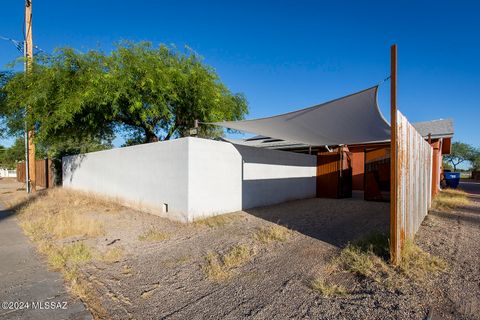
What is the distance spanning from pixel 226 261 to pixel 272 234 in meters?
1.48

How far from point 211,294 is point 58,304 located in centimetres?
143

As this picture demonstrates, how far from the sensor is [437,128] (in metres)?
12.9

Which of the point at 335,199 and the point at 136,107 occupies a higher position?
the point at 136,107

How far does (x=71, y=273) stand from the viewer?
3.11 m

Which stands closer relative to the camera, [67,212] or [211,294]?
[211,294]

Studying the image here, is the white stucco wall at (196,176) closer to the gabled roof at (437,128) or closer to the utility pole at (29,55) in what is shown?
the utility pole at (29,55)

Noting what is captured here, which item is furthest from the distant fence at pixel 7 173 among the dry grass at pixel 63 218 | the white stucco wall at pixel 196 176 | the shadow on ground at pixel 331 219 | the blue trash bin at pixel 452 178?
the blue trash bin at pixel 452 178

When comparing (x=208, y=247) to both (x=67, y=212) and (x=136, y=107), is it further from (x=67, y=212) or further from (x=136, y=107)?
(x=136, y=107)

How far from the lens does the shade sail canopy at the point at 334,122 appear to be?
428cm

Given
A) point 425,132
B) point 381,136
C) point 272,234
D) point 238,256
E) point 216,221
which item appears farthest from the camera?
point 425,132

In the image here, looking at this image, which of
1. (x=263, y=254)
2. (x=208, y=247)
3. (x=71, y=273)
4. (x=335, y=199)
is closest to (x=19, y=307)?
(x=71, y=273)

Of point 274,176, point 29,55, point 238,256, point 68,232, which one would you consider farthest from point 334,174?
point 29,55

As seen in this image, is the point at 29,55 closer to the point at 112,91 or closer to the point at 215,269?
the point at 112,91

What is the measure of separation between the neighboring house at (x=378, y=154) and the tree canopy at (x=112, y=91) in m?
2.30
